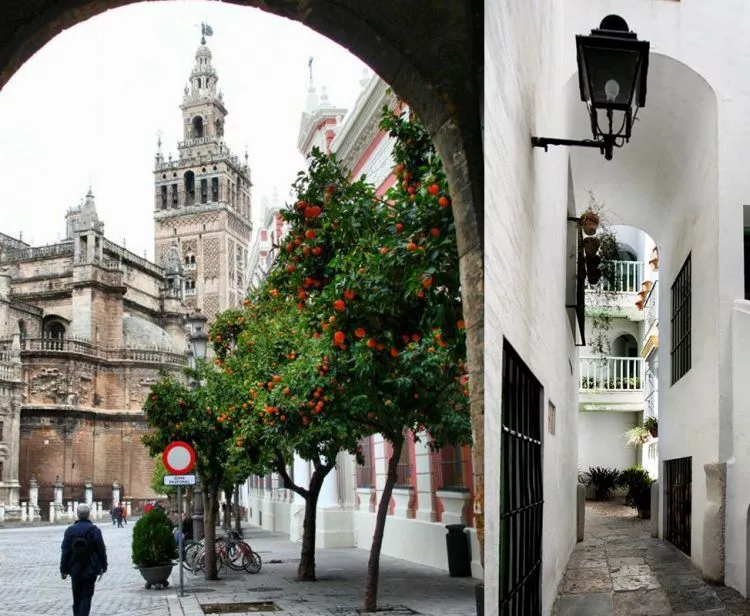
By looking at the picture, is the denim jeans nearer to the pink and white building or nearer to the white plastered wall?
the white plastered wall

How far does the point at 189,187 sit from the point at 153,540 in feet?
315

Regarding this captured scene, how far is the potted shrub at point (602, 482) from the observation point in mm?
25688

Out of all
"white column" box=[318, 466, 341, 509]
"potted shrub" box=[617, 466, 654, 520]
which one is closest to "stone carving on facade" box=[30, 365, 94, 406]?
"white column" box=[318, 466, 341, 509]

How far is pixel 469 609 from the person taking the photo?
13.0 m

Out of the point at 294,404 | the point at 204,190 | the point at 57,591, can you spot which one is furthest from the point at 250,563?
the point at 204,190

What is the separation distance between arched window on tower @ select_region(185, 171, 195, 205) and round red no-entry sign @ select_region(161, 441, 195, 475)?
314 feet

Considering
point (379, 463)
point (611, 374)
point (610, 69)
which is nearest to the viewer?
point (610, 69)

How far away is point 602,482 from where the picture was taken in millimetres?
25688

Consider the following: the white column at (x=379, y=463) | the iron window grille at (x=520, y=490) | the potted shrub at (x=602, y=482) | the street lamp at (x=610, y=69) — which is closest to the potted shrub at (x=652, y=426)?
the potted shrub at (x=602, y=482)

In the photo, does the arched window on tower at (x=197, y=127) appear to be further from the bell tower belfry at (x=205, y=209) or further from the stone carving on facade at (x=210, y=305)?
the stone carving on facade at (x=210, y=305)

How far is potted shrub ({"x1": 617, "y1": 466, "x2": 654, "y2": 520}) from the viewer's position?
2067 cm

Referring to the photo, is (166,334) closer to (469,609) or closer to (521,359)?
(469,609)

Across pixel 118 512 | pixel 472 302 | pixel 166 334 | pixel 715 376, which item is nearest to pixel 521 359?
pixel 472 302

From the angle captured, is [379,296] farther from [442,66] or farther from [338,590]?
[338,590]
